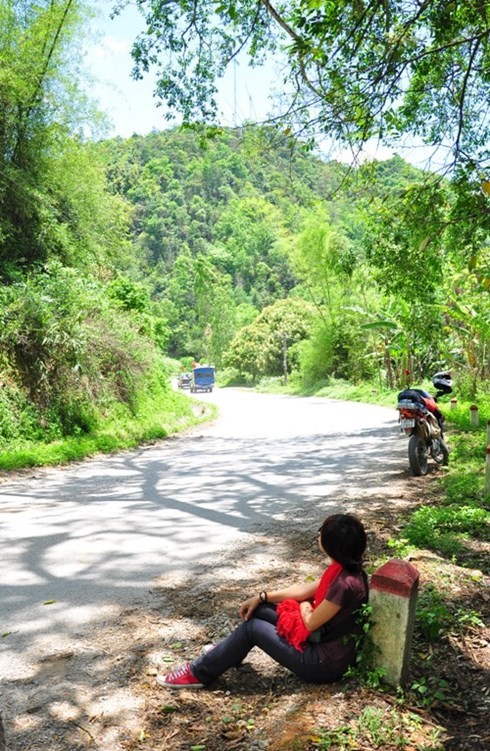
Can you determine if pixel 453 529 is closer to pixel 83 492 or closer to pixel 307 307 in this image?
pixel 83 492

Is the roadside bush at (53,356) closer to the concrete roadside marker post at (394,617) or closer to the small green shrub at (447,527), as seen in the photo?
the small green shrub at (447,527)

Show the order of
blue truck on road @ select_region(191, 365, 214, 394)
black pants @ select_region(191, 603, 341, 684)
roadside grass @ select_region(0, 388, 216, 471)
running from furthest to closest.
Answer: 1. blue truck on road @ select_region(191, 365, 214, 394)
2. roadside grass @ select_region(0, 388, 216, 471)
3. black pants @ select_region(191, 603, 341, 684)

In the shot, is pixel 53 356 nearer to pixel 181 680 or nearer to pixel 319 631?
pixel 181 680

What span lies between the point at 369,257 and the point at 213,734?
8.15 metres

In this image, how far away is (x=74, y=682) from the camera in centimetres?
335

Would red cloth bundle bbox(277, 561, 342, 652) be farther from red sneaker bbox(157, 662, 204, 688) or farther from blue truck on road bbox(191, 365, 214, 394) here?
blue truck on road bbox(191, 365, 214, 394)

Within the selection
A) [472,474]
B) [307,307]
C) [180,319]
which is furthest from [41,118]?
[180,319]

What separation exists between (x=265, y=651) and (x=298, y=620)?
25cm

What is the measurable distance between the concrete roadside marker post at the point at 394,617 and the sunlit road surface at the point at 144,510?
195cm

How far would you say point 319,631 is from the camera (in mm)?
3279

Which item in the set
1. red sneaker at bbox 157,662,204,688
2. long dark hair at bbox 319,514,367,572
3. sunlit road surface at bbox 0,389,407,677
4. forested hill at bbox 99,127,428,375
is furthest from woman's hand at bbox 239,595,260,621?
forested hill at bbox 99,127,428,375

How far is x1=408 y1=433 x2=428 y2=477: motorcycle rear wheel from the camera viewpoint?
8.78 m

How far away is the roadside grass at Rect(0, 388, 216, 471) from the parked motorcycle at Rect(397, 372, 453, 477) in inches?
246

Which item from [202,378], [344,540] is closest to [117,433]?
[344,540]
